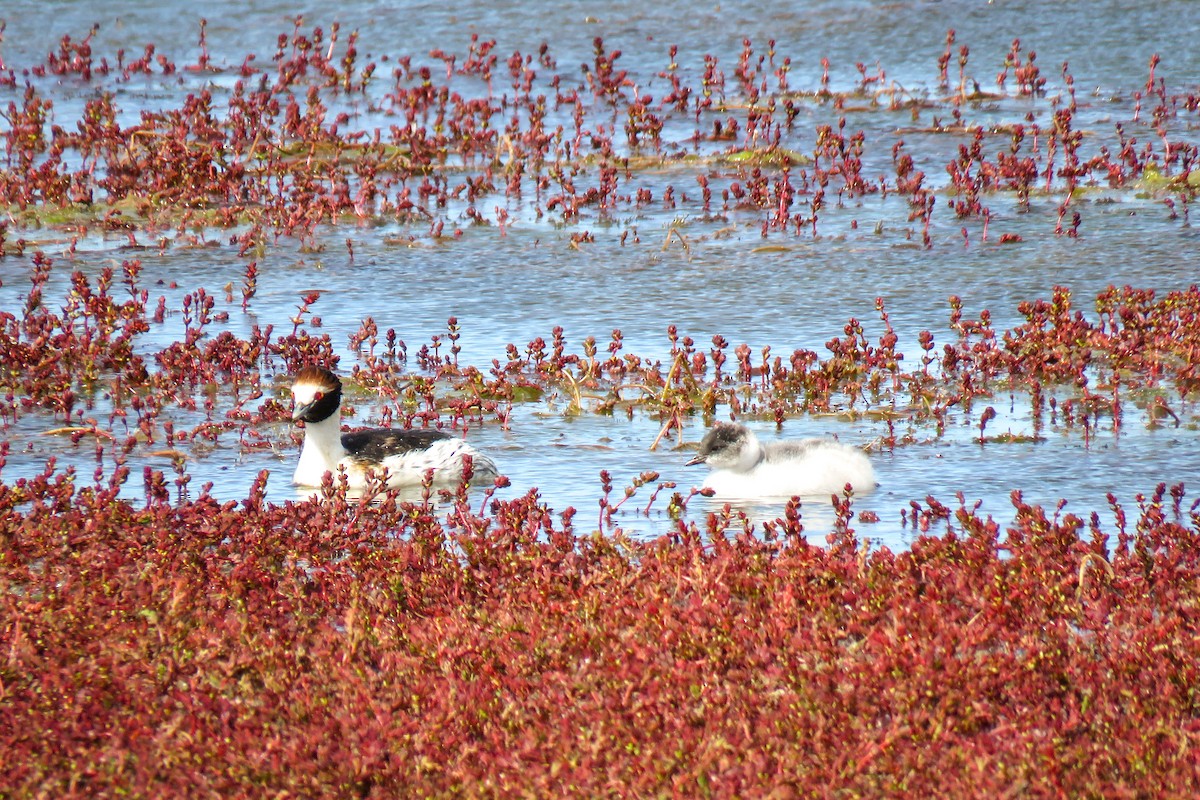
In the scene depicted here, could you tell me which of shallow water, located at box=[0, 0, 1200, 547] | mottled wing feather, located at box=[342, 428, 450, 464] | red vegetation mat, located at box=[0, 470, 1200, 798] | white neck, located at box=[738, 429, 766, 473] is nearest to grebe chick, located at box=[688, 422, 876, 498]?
white neck, located at box=[738, 429, 766, 473]

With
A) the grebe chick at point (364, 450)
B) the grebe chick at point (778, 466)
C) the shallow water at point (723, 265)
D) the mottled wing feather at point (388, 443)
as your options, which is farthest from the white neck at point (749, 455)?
the mottled wing feather at point (388, 443)

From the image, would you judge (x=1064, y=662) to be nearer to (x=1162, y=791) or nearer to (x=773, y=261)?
(x=1162, y=791)

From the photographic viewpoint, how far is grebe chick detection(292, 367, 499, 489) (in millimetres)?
7797

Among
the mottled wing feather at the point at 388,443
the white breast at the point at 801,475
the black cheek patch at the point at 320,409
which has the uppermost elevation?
the black cheek patch at the point at 320,409

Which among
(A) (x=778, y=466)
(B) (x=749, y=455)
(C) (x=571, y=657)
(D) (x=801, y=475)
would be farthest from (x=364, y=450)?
(C) (x=571, y=657)

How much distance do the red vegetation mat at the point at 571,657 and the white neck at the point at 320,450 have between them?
1240 millimetres

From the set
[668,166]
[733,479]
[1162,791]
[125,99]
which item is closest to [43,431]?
[733,479]

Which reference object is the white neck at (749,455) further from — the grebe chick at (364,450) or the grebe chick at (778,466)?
the grebe chick at (364,450)

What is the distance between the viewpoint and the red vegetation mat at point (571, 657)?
4480 mm

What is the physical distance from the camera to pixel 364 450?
25.9 ft

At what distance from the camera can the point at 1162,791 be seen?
4.36 metres

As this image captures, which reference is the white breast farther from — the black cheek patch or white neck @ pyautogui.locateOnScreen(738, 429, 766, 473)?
the black cheek patch

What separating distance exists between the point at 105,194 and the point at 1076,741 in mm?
11246

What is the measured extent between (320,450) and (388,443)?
0.31 metres
